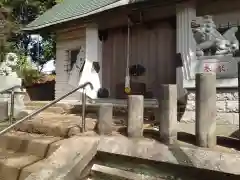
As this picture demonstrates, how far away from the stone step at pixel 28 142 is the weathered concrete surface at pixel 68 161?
15.5 inches

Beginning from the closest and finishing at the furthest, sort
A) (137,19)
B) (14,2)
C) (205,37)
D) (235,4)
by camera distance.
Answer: (205,37), (235,4), (137,19), (14,2)

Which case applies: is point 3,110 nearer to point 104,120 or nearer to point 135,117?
point 104,120

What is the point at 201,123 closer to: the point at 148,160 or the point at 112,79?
the point at 148,160

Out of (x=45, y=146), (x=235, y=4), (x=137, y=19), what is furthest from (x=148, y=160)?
(x=137, y=19)

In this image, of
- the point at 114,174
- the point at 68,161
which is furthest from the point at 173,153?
the point at 68,161

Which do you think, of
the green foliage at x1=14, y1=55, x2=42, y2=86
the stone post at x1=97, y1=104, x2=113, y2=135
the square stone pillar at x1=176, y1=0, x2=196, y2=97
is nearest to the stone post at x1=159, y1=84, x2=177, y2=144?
the stone post at x1=97, y1=104, x2=113, y2=135

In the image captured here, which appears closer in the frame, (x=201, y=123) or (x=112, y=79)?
(x=201, y=123)

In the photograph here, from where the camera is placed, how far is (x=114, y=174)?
3.51 m

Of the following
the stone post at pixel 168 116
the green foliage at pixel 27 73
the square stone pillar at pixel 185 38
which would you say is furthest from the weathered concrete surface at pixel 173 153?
the green foliage at pixel 27 73

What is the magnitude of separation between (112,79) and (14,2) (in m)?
11.3

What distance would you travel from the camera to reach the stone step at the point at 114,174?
11.0 ft

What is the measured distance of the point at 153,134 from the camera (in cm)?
414

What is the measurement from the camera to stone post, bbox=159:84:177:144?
3.64 m

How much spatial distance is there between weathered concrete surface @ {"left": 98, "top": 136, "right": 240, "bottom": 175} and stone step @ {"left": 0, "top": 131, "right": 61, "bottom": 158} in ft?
3.70
